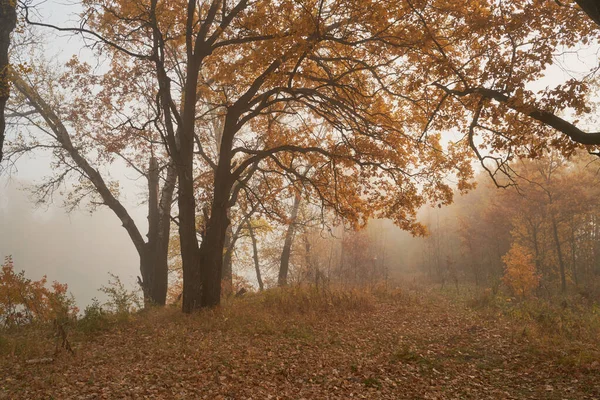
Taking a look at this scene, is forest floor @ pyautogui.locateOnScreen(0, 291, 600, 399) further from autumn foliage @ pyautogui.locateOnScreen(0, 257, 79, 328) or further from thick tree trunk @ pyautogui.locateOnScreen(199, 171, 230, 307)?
autumn foliage @ pyautogui.locateOnScreen(0, 257, 79, 328)

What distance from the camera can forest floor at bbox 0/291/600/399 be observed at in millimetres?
5605

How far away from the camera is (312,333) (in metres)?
8.68

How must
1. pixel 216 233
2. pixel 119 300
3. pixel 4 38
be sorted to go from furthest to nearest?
1. pixel 216 233
2. pixel 119 300
3. pixel 4 38

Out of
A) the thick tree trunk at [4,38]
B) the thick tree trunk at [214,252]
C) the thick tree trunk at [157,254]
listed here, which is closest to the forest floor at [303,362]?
the thick tree trunk at [214,252]

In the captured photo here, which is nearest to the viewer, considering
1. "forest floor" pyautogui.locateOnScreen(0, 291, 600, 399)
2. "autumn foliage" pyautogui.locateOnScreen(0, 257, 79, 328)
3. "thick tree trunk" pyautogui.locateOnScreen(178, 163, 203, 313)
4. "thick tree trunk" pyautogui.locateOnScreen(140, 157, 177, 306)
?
"forest floor" pyautogui.locateOnScreen(0, 291, 600, 399)

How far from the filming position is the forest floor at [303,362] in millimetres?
5605

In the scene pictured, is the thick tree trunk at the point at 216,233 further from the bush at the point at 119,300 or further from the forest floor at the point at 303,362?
the bush at the point at 119,300

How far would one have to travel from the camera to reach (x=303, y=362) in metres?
6.89

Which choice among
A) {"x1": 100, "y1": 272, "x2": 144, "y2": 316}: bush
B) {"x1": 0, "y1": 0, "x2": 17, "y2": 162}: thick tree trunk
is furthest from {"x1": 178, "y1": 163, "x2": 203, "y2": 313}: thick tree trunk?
{"x1": 0, "y1": 0, "x2": 17, "y2": 162}: thick tree trunk

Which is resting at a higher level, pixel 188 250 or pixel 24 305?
pixel 188 250

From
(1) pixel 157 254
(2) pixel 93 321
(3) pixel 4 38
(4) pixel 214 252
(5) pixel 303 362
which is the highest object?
(3) pixel 4 38

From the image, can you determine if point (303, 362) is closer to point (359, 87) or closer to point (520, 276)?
point (359, 87)

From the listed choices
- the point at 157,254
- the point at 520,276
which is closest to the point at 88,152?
the point at 157,254

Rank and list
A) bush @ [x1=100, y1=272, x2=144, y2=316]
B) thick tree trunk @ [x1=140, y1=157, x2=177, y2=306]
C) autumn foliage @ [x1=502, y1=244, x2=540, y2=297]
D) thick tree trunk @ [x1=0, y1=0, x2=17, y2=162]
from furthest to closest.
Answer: autumn foliage @ [x1=502, y1=244, x2=540, y2=297] → thick tree trunk @ [x1=140, y1=157, x2=177, y2=306] → bush @ [x1=100, y1=272, x2=144, y2=316] → thick tree trunk @ [x1=0, y1=0, x2=17, y2=162]
